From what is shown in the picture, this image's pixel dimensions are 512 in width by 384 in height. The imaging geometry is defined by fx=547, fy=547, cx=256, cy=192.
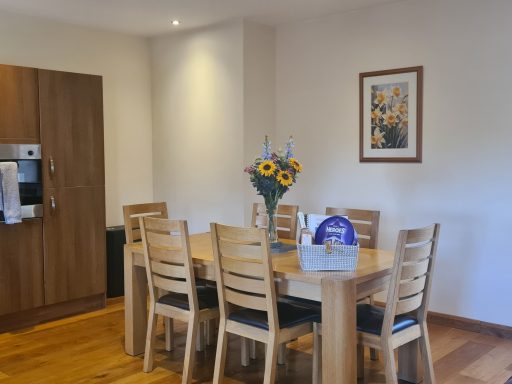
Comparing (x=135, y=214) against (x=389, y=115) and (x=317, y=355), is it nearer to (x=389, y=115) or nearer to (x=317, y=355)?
(x=317, y=355)

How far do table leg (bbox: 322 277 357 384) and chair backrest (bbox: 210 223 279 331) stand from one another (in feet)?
0.95

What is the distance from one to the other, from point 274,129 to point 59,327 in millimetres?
2491

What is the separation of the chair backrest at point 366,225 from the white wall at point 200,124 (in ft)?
4.81

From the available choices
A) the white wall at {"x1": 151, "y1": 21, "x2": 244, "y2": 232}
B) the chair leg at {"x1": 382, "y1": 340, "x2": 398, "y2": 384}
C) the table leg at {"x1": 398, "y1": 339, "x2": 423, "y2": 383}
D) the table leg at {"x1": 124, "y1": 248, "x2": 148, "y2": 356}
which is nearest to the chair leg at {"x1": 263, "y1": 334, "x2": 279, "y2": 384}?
the chair leg at {"x1": 382, "y1": 340, "x2": 398, "y2": 384}

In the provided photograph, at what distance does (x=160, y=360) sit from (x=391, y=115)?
2.49 meters

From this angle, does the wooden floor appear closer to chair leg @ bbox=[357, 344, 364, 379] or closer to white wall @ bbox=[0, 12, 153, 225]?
chair leg @ bbox=[357, 344, 364, 379]

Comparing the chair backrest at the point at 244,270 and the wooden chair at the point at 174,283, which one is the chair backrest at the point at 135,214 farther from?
the chair backrest at the point at 244,270

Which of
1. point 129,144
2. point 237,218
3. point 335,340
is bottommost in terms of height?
point 335,340

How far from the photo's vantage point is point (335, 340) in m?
2.52

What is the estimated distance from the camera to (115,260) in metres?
4.89

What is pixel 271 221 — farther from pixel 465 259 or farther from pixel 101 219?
pixel 101 219

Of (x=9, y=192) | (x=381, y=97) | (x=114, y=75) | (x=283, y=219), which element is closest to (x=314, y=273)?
(x=283, y=219)

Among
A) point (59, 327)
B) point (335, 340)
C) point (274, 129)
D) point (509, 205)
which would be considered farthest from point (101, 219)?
point (509, 205)

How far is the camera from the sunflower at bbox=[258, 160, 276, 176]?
10.2 ft
